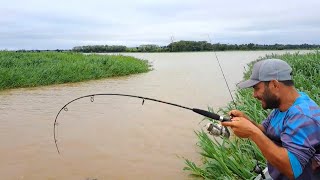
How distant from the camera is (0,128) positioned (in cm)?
888

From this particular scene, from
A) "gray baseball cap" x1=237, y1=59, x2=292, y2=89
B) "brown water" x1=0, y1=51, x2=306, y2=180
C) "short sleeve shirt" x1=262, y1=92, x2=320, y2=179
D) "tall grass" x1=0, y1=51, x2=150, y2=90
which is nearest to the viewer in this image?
"short sleeve shirt" x1=262, y1=92, x2=320, y2=179

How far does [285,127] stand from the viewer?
2.49m

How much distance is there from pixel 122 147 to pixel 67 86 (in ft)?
35.2

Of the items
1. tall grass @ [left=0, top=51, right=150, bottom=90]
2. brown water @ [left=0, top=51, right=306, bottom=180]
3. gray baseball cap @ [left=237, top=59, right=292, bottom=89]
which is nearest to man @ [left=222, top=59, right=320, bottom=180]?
gray baseball cap @ [left=237, top=59, right=292, bottom=89]

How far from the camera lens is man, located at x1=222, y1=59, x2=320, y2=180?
2381 mm

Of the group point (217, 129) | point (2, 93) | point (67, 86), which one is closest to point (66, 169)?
point (217, 129)

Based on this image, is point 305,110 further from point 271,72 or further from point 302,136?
point 271,72

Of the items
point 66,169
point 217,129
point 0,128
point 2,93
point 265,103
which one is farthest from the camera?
point 2,93

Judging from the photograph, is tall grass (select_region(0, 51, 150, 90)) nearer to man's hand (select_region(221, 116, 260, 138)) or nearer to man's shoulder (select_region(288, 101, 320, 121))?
man's hand (select_region(221, 116, 260, 138))

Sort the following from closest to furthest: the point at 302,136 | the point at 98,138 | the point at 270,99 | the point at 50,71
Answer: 1. the point at 302,136
2. the point at 270,99
3. the point at 98,138
4. the point at 50,71

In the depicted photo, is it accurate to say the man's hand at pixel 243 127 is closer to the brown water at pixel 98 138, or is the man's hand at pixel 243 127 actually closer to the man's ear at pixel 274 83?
the man's ear at pixel 274 83

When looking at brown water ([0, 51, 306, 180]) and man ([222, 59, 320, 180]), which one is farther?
brown water ([0, 51, 306, 180])

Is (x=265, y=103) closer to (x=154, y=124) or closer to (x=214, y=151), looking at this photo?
(x=214, y=151)

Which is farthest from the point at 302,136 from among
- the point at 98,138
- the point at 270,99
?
the point at 98,138
